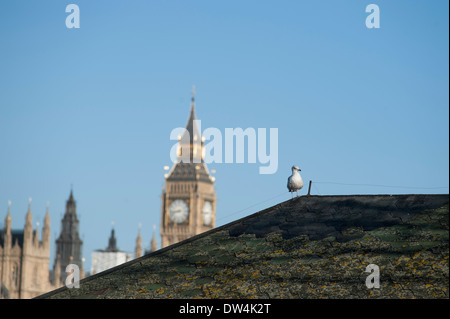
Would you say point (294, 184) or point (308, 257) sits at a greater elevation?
point (294, 184)

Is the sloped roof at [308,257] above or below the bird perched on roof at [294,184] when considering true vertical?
below

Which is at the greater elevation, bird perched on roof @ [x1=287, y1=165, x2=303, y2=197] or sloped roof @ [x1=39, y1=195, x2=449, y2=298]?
bird perched on roof @ [x1=287, y1=165, x2=303, y2=197]

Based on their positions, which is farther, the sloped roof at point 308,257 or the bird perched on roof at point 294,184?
the bird perched on roof at point 294,184

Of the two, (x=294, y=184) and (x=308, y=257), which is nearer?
(x=308, y=257)

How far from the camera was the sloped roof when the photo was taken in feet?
95.8

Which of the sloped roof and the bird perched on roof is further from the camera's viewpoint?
the bird perched on roof

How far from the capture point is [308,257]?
31.2 meters

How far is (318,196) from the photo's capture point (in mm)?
35375

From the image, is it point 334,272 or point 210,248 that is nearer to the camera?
point 334,272

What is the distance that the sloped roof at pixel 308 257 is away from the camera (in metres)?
29.2
